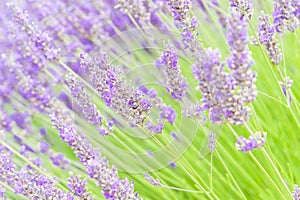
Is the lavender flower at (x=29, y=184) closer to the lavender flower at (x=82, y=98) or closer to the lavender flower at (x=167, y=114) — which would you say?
the lavender flower at (x=82, y=98)

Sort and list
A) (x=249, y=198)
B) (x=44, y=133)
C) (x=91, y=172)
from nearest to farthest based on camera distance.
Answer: (x=91, y=172) < (x=249, y=198) < (x=44, y=133)

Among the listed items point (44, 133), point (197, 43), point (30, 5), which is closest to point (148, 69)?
point (44, 133)

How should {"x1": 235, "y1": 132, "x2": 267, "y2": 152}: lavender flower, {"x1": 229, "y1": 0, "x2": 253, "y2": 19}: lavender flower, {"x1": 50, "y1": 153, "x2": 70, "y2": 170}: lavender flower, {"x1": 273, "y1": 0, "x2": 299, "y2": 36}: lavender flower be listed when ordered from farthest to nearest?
{"x1": 50, "y1": 153, "x2": 70, "y2": 170}: lavender flower → {"x1": 273, "y1": 0, "x2": 299, "y2": 36}: lavender flower → {"x1": 229, "y1": 0, "x2": 253, "y2": 19}: lavender flower → {"x1": 235, "y1": 132, "x2": 267, "y2": 152}: lavender flower

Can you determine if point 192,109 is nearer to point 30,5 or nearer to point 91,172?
point 91,172

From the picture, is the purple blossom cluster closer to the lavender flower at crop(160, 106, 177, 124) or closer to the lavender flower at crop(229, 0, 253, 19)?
the lavender flower at crop(229, 0, 253, 19)

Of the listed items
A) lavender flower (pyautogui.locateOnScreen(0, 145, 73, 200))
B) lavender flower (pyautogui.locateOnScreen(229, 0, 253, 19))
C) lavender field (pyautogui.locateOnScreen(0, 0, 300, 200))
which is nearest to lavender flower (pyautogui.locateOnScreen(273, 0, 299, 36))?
lavender field (pyautogui.locateOnScreen(0, 0, 300, 200))

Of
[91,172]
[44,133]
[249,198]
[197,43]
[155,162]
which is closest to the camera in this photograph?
[91,172]

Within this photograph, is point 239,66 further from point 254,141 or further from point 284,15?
point 284,15

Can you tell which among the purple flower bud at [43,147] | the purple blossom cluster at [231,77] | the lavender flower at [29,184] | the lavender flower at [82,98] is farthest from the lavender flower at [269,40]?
the purple flower bud at [43,147]
